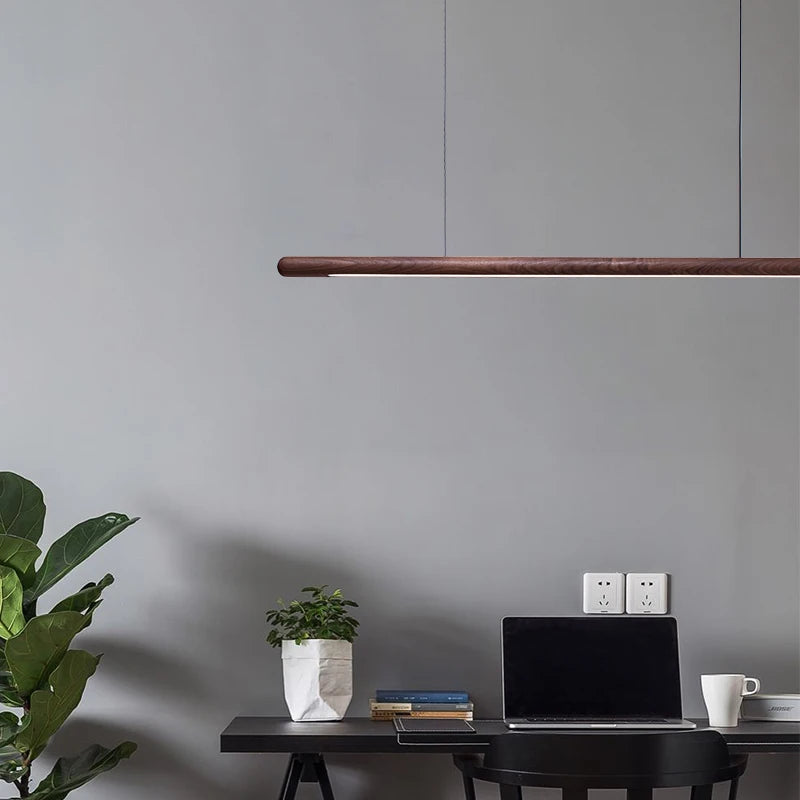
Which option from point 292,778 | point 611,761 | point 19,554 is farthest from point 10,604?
point 611,761

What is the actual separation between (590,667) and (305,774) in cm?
70

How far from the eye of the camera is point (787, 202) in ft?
9.17

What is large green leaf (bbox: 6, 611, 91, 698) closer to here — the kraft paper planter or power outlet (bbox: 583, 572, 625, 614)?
the kraft paper planter

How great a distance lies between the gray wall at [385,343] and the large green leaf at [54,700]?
0.39 metres

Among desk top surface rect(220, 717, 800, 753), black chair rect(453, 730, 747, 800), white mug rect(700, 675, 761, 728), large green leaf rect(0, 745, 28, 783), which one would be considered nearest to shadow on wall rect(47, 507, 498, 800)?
desk top surface rect(220, 717, 800, 753)

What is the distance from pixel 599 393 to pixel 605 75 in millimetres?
809

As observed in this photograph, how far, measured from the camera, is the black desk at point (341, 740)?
7.43 ft

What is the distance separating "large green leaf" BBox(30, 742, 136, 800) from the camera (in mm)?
2273

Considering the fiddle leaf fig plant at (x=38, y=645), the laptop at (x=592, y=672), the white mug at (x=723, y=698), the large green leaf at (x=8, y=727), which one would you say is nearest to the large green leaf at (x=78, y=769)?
the fiddle leaf fig plant at (x=38, y=645)

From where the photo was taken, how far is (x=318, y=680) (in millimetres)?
2438

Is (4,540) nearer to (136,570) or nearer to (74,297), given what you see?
(136,570)

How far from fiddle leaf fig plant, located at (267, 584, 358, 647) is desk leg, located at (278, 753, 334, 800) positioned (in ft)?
0.83

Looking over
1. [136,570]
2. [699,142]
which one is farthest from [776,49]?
[136,570]

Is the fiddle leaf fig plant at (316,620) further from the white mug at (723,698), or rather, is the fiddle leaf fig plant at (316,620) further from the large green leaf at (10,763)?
the white mug at (723,698)
